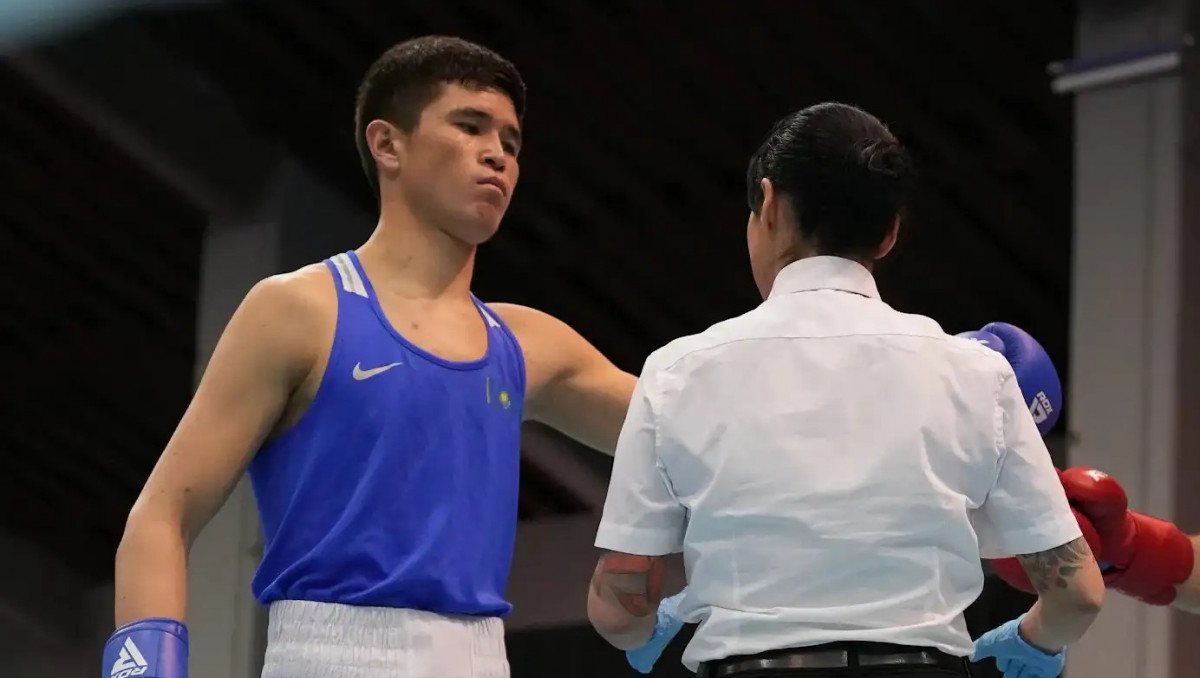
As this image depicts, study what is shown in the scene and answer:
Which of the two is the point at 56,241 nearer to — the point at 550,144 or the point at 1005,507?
the point at 550,144

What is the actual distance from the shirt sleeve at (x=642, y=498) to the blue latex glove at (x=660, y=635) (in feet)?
1.19

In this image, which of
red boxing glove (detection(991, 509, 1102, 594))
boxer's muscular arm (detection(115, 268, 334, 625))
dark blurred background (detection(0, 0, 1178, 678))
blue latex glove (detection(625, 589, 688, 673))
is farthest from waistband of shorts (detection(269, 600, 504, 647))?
dark blurred background (detection(0, 0, 1178, 678))

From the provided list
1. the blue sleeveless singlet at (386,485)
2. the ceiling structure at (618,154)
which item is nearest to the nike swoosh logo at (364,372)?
the blue sleeveless singlet at (386,485)

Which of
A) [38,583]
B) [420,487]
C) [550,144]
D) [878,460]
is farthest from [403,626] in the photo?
[38,583]

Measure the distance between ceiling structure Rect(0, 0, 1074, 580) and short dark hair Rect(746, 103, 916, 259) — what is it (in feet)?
12.1

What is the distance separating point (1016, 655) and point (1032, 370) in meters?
0.47

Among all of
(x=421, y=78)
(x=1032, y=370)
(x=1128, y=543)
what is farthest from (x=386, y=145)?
(x=1128, y=543)

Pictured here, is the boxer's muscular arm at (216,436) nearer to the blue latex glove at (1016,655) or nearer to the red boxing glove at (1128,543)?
the blue latex glove at (1016,655)

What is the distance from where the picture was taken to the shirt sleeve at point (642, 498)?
1.63 metres

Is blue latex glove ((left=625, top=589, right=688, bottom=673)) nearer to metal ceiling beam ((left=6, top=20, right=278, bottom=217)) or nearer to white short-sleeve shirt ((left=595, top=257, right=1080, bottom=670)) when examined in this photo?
white short-sleeve shirt ((left=595, top=257, right=1080, bottom=670))

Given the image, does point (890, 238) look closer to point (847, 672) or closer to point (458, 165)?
point (847, 672)

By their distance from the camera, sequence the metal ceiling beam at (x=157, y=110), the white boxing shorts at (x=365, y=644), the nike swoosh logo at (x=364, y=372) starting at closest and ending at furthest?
the white boxing shorts at (x=365, y=644) < the nike swoosh logo at (x=364, y=372) < the metal ceiling beam at (x=157, y=110)

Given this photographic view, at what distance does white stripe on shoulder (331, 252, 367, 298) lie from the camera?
2.14m

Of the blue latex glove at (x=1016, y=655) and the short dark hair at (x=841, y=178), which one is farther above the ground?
the short dark hair at (x=841, y=178)
